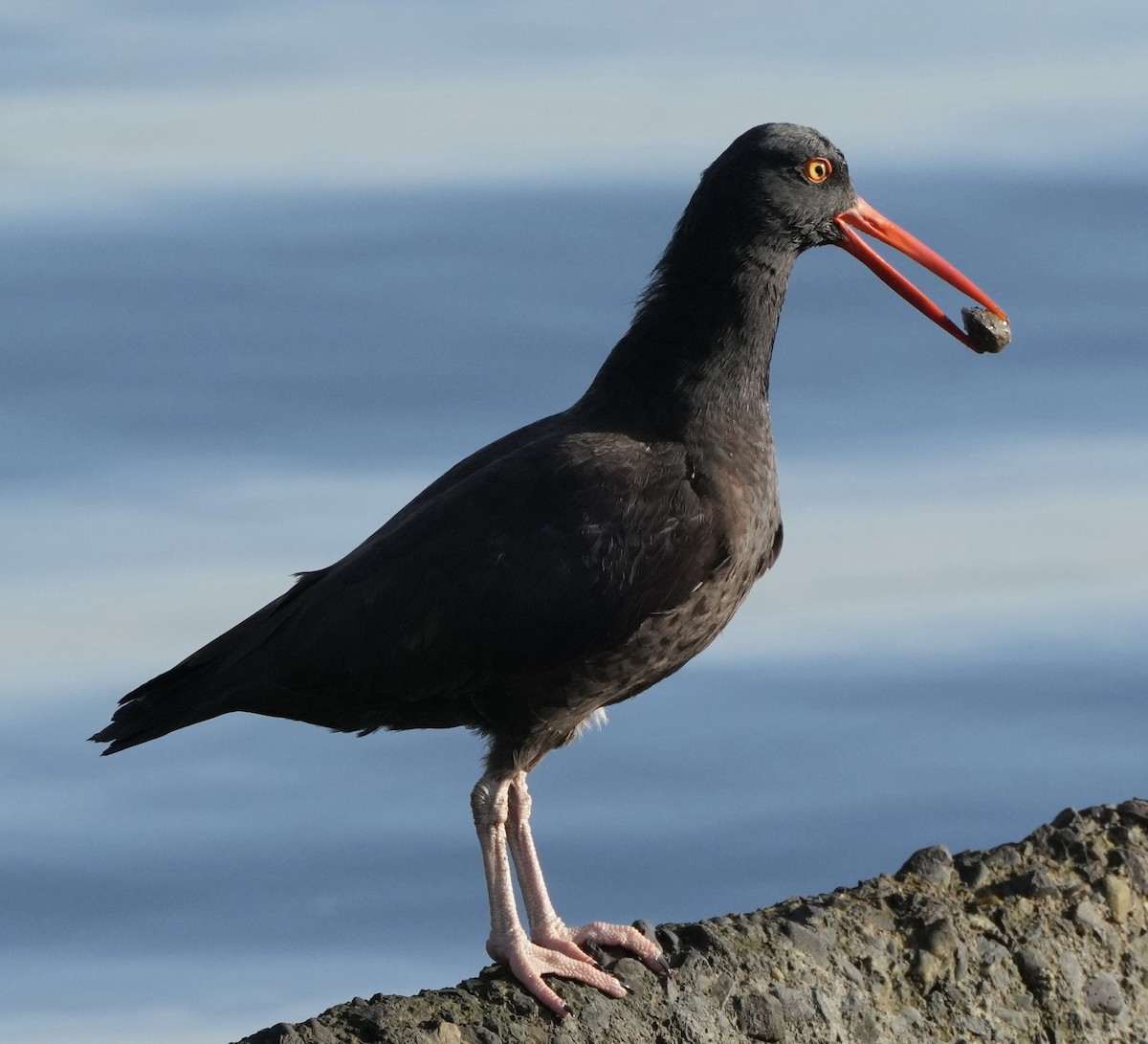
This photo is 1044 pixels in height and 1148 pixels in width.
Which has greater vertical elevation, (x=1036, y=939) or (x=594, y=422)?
(x=594, y=422)

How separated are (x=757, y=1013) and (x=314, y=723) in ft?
7.47

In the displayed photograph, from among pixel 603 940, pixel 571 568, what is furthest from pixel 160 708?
pixel 603 940

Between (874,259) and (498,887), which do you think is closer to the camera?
(498,887)

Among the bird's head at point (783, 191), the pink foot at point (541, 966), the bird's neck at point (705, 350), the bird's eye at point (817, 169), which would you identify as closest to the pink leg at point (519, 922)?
the pink foot at point (541, 966)

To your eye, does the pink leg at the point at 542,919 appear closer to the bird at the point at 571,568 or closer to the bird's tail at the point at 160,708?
the bird at the point at 571,568

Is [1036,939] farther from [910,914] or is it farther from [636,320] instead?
[636,320]

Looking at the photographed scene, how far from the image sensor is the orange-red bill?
969cm

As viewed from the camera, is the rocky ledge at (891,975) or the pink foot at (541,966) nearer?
the rocky ledge at (891,975)

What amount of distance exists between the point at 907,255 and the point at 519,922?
3.60 meters

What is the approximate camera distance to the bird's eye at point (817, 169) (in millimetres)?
9344

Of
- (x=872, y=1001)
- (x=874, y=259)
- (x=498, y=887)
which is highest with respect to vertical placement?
(x=874, y=259)

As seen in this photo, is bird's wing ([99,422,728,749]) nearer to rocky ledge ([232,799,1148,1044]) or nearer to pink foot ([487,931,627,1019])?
pink foot ([487,931,627,1019])

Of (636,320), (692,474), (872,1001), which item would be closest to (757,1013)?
(872,1001)

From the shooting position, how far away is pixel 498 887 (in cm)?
896
